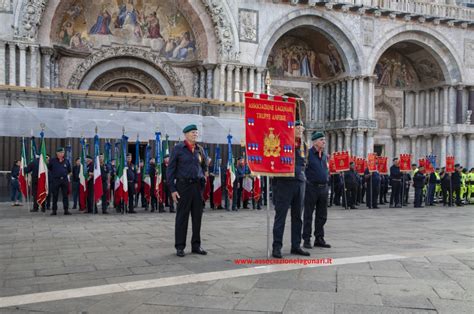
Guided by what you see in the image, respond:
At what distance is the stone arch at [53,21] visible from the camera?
17.7 meters

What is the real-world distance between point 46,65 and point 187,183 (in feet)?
47.4

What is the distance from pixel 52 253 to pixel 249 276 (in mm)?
2989

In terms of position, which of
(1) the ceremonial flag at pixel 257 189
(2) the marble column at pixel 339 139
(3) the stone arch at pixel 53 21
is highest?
(3) the stone arch at pixel 53 21

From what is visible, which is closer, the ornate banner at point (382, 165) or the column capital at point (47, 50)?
the ornate banner at point (382, 165)

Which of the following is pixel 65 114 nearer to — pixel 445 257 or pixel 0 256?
pixel 0 256

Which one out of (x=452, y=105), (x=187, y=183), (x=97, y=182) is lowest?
(x=97, y=182)

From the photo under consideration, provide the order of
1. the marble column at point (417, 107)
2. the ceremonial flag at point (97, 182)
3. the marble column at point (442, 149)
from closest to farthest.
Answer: the ceremonial flag at point (97, 182) < the marble column at point (442, 149) < the marble column at point (417, 107)

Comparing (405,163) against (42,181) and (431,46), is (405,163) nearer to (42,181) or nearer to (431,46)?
(431,46)

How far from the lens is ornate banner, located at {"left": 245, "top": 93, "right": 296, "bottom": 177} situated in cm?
633

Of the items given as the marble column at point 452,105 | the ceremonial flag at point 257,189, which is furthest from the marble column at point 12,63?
the marble column at point 452,105

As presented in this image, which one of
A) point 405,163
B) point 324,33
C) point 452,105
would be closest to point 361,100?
point 324,33

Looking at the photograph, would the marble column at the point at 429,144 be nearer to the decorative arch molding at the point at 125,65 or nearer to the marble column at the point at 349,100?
the marble column at the point at 349,100

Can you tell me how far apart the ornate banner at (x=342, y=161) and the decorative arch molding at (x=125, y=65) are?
28.2 feet

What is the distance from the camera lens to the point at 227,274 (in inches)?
206
